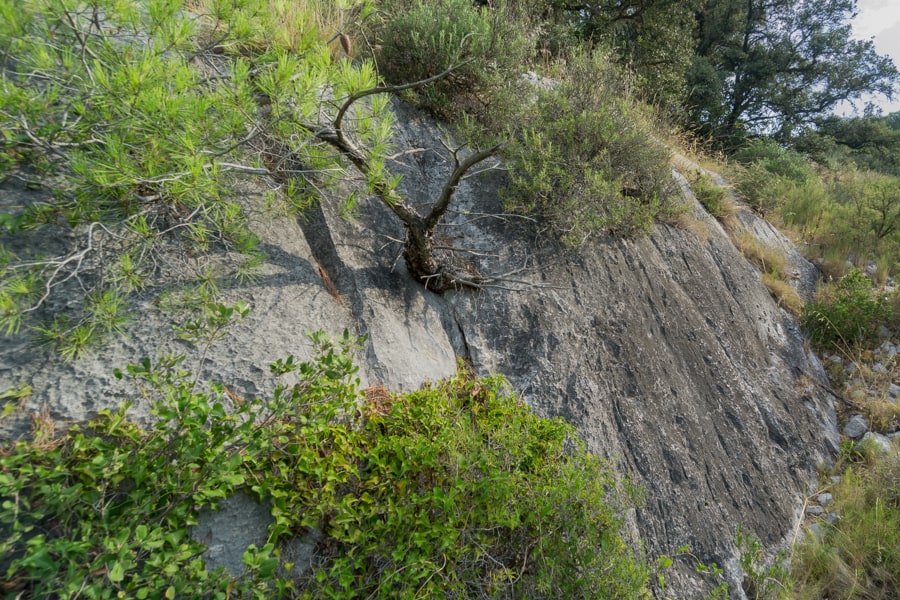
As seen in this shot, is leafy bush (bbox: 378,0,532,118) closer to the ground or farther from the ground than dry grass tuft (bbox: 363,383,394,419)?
farther from the ground

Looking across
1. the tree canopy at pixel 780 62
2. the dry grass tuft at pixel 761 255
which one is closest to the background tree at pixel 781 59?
the tree canopy at pixel 780 62

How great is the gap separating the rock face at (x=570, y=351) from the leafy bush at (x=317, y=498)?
0.27m

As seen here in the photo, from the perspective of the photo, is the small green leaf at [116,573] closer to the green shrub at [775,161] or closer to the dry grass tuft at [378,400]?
the dry grass tuft at [378,400]

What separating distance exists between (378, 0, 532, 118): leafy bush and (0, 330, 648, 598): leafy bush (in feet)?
10.3

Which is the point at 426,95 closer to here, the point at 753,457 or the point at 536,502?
the point at 536,502

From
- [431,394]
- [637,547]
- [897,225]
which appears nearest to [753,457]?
[637,547]

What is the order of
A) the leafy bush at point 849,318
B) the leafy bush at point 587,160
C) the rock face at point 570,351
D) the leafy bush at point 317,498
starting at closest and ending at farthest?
the leafy bush at point 317,498, the rock face at point 570,351, the leafy bush at point 587,160, the leafy bush at point 849,318

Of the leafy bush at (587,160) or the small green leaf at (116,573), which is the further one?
the leafy bush at (587,160)

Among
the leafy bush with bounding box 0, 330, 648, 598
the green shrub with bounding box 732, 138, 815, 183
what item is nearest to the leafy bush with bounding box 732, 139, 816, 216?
the green shrub with bounding box 732, 138, 815, 183

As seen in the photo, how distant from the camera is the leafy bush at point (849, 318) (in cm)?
558

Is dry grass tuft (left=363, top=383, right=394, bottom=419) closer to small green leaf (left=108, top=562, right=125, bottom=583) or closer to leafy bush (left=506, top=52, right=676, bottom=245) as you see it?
small green leaf (left=108, top=562, right=125, bottom=583)

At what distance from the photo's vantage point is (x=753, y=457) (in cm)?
404

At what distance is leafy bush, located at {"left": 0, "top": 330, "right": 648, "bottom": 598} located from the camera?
1524 millimetres

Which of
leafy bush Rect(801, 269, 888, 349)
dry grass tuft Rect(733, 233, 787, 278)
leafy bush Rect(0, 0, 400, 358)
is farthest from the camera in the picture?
dry grass tuft Rect(733, 233, 787, 278)
